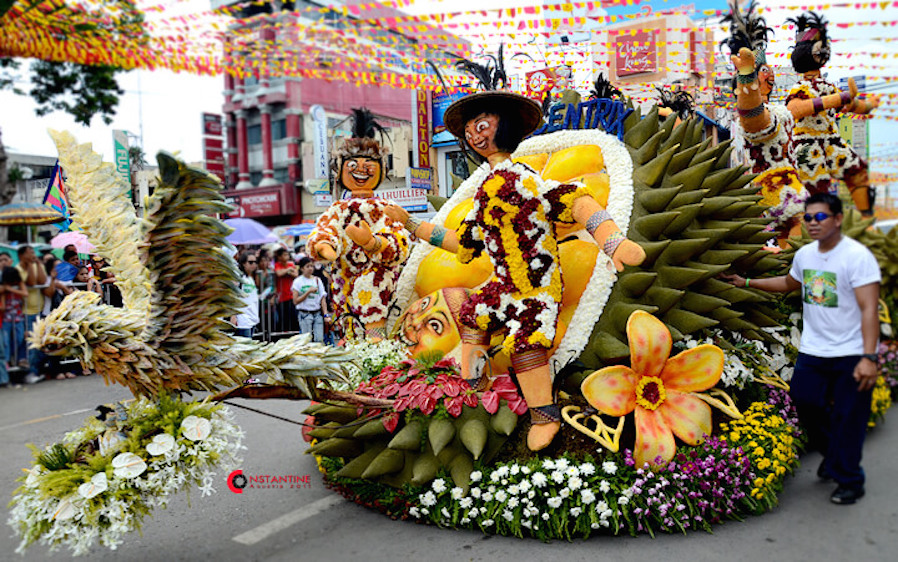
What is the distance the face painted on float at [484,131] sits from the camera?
3686 millimetres

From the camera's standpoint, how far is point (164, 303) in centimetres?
280

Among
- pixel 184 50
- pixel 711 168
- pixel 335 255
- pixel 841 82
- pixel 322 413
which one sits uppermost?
pixel 184 50

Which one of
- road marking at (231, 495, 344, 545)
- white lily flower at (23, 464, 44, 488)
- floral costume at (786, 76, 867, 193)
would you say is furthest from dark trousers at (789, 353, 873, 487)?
white lily flower at (23, 464, 44, 488)

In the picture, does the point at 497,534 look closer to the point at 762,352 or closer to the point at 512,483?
the point at 512,483

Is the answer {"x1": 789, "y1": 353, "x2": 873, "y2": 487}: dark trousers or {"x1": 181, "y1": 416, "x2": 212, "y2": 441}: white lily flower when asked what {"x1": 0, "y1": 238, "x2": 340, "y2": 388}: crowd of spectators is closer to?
{"x1": 181, "y1": 416, "x2": 212, "y2": 441}: white lily flower

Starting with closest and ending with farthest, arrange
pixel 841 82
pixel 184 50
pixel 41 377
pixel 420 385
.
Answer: pixel 420 385
pixel 841 82
pixel 184 50
pixel 41 377

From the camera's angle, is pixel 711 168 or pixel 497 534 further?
pixel 711 168

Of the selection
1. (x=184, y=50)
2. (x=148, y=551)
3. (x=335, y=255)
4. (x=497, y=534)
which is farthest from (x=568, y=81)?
(x=148, y=551)

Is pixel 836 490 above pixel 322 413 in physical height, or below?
below

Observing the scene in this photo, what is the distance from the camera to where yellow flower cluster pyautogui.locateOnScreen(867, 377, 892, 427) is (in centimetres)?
449

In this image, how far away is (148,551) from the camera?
11.1ft

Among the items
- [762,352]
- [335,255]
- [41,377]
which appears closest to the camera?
[762,352]

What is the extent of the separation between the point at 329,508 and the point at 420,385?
3.06 feet

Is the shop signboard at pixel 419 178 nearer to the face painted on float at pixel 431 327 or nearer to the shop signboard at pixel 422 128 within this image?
the shop signboard at pixel 422 128
